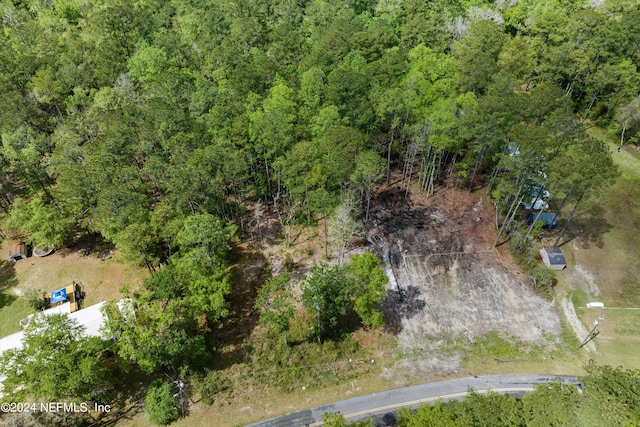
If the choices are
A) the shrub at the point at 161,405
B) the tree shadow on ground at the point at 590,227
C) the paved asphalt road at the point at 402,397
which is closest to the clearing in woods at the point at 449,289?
the paved asphalt road at the point at 402,397

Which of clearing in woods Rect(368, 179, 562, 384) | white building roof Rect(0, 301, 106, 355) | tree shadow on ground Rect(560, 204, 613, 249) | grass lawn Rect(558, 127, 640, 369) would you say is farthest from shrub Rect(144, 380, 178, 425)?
tree shadow on ground Rect(560, 204, 613, 249)

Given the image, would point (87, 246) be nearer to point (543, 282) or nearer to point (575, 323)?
point (543, 282)

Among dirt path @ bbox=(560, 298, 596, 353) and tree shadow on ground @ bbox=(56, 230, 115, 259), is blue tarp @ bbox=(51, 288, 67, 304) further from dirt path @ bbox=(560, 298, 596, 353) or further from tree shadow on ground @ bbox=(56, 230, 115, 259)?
dirt path @ bbox=(560, 298, 596, 353)

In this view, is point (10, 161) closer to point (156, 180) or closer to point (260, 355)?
point (156, 180)

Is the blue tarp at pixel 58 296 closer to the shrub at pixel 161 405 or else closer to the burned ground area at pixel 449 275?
the shrub at pixel 161 405

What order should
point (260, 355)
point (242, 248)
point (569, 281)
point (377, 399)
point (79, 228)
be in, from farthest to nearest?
point (79, 228) < point (242, 248) < point (569, 281) < point (260, 355) < point (377, 399)

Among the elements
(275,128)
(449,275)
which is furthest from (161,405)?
(449,275)

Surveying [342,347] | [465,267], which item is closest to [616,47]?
[465,267]

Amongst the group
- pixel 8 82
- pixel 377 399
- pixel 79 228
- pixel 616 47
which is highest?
pixel 8 82
